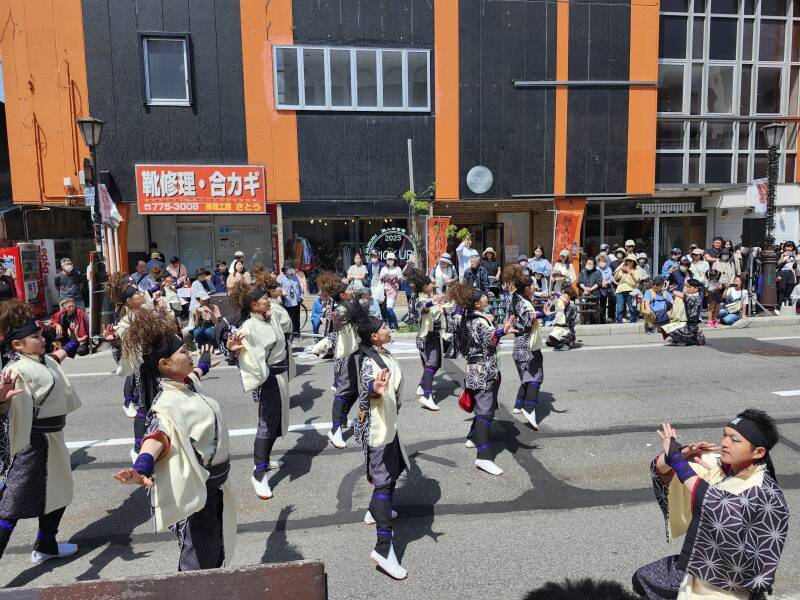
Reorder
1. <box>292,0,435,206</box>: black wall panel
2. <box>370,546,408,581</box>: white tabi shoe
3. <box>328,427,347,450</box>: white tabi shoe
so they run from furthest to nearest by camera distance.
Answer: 1. <box>292,0,435,206</box>: black wall panel
2. <box>328,427,347,450</box>: white tabi shoe
3. <box>370,546,408,581</box>: white tabi shoe

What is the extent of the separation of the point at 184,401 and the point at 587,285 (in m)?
12.0

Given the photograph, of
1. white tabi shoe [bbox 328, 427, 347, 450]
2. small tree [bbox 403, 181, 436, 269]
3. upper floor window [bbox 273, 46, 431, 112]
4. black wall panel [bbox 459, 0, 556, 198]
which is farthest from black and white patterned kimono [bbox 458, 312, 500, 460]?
upper floor window [bbox 273, 46, 431, 112]

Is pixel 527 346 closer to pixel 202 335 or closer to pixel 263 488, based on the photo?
pixel 263 488

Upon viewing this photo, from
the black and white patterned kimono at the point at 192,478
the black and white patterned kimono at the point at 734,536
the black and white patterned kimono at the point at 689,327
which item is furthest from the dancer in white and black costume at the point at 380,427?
A: the black and white patterned kimono at the point at 689,327

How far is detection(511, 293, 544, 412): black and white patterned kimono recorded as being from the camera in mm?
6656

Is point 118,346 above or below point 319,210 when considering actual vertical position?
below

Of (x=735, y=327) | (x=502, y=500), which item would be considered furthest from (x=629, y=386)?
(x=735, y=327)

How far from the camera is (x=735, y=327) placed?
13.3 m

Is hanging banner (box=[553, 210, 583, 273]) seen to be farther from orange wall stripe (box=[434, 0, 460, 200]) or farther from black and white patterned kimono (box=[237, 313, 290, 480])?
black and white patterned kimono (box=[237, 313, 290, 480])

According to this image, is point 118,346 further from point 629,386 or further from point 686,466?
point 629,386

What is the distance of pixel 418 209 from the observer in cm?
1589

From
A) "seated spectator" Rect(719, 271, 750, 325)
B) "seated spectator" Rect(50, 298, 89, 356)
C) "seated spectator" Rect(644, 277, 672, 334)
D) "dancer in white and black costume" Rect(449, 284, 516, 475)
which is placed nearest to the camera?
"dancer in white and black costume" Rect(449, 284, 516, 475)

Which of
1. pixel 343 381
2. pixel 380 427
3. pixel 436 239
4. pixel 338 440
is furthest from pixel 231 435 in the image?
pixel 436 239

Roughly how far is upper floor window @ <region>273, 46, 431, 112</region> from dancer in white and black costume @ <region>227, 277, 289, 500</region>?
12.5 meters
